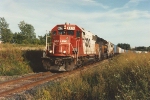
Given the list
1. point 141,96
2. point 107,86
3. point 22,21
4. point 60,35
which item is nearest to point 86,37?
point 60,35

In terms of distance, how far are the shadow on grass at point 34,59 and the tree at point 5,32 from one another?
78.5 meters

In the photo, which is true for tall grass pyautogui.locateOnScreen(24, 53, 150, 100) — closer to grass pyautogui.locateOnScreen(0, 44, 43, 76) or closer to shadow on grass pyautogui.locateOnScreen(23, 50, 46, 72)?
grass pyautogui.locateOnScreen(0, 44, 43, 76)

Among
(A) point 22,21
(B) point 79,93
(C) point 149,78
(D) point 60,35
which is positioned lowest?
(B) point 79,93

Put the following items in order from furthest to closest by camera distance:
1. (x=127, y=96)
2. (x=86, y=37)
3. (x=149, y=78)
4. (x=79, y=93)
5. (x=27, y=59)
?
(x=86, y=37)
(x=27, y=59)
(x=79, y=93)
(x=149, y=78)
(x=127, y=96)

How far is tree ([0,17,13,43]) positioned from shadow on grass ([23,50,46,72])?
7848 centimetres

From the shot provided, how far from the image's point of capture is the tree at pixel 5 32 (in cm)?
9304

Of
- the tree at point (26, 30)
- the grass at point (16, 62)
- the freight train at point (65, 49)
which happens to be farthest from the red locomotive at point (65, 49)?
the tree at point (26, 30)

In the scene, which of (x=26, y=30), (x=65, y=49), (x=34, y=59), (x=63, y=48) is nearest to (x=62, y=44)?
(x=63, y=48)

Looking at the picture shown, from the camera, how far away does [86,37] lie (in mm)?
16750

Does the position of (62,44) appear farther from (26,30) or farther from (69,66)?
(26,30)

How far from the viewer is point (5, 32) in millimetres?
94438

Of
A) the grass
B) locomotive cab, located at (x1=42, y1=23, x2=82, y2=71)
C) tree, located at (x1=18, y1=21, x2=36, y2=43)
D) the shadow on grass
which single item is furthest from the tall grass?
tree, located at (x1=18, y1=21, x2=36, y2=43)

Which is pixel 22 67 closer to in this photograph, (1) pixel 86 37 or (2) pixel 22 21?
(1) pixel 86 37

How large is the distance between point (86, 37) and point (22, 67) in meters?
5.62
